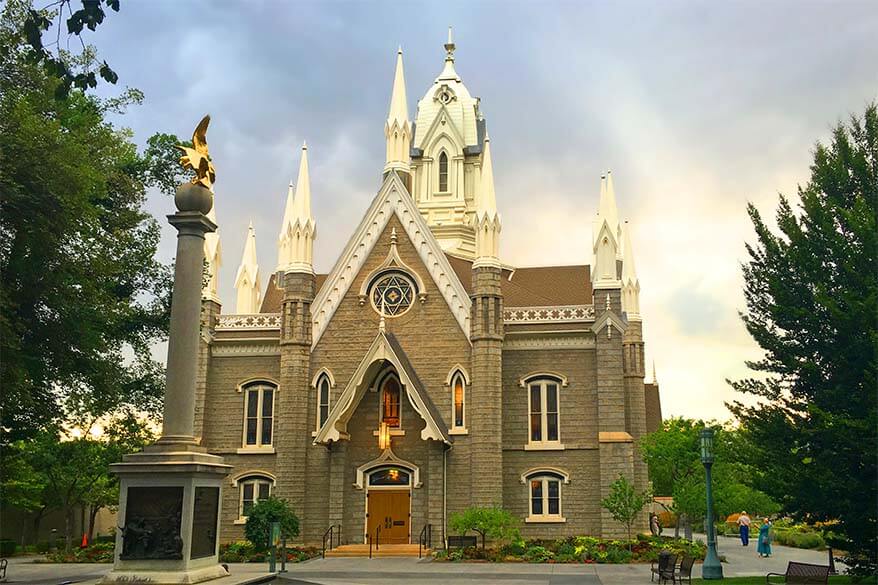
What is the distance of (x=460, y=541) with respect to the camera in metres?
30.8

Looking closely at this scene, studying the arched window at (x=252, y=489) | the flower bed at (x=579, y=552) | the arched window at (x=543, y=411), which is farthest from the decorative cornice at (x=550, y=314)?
the arched window at (x=252, y=489)

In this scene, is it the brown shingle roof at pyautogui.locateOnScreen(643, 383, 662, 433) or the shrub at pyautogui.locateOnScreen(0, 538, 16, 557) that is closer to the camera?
the shrub at pyautogui.locateOnScreen(0, 538, 16, 557)

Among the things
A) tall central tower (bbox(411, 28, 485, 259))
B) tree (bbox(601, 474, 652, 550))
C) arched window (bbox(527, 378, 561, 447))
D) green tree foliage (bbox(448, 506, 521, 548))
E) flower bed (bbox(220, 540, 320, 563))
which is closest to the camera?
flower bed (bbox(220, 540, 320, 563))

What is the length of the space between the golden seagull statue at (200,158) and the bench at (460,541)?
56.1 feet

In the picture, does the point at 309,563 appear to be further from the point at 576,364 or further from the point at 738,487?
the point at 738,487

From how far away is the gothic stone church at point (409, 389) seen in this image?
32156 mm

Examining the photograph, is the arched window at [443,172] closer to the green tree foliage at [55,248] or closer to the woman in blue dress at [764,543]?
the green tree foliage at [55,248]

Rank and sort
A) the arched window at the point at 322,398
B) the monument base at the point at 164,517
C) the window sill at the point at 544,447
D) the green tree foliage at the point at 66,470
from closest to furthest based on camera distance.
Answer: the monument base at the point at 164,517
the window sill at the point at 544,447
the arched window at the point at 322,398
the green tree foliage at the point at 66,470

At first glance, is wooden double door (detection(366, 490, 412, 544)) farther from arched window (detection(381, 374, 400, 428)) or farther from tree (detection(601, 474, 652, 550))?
tree (detection(601, 474, 652, 550))

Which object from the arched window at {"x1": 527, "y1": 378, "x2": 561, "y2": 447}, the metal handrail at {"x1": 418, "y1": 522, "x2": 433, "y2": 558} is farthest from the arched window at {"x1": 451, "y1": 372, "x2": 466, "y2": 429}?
the metal handrail at {"x1": 418, "y1": 522, "x2": 433, "y2": 558}

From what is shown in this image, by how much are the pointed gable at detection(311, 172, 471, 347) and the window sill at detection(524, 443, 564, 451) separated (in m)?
5.55


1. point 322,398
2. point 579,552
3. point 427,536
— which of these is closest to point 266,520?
point 427,536

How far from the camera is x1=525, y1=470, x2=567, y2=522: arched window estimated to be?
32.4 metres

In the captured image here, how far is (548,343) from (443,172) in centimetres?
1474
